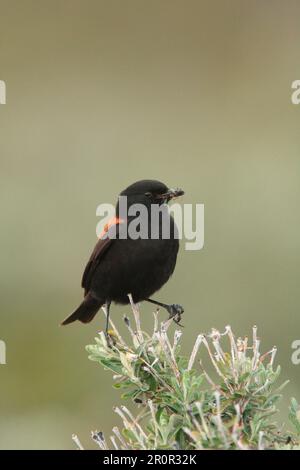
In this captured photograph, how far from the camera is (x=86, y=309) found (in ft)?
14.6

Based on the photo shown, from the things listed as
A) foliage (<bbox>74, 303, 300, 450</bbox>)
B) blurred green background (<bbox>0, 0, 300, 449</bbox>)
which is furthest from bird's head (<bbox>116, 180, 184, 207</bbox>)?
blurred green background (<bbox>0, 0, 300, 449</bbox>)

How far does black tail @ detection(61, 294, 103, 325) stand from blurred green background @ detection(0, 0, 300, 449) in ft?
4.82

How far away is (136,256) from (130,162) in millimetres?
4452

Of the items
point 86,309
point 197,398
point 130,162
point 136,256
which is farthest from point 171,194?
point 130,162

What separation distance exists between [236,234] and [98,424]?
2184 mm

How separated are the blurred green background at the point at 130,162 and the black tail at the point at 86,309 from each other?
4.82 ft

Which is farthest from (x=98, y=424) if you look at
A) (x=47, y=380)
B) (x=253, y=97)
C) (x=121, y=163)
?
(x=253, y=97)

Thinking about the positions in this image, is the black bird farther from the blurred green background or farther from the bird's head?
the blurred green background

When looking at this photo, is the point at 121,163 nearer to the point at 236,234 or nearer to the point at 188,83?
the point at 236,234

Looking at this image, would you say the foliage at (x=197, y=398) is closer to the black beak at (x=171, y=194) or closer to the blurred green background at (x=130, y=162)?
the black beak at (x=171, y=194)

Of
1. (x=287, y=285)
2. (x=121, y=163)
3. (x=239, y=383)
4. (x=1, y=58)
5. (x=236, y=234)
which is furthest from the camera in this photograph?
(x=1, y=58)

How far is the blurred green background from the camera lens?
623 cm

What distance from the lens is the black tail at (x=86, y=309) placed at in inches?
173

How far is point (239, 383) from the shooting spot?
2.23 m
